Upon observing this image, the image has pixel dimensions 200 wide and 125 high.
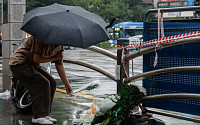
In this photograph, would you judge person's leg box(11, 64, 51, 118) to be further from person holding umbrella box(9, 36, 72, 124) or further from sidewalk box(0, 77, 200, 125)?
sidewalk box(0, 77, 200, 125)

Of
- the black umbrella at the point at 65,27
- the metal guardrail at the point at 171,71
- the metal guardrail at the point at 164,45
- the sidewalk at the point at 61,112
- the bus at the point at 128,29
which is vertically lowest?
the sidewalk at the point at 61,112

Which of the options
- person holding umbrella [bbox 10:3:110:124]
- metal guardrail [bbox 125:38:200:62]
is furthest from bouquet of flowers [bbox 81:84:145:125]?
person holding umbrella [bbox 10:3:110:124]

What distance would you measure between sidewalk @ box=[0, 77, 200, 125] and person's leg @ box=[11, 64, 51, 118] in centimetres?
31

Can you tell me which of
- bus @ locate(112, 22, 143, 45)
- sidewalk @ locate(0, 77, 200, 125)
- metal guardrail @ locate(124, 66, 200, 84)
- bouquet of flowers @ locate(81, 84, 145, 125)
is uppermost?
bus @ locate(112, 22, 143, 45)

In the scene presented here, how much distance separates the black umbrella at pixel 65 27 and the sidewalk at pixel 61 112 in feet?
5.66

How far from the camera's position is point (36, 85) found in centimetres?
586

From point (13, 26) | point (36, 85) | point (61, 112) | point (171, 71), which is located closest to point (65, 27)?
point (36, 85)

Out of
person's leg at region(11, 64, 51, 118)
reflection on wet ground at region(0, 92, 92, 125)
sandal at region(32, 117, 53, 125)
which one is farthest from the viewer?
reflection on wet ground at region(0, 92, 92, 125)

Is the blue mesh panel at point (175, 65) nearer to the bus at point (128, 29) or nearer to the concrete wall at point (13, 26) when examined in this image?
the concrete wall at point (13, 26)

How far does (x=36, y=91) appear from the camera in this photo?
5895mm

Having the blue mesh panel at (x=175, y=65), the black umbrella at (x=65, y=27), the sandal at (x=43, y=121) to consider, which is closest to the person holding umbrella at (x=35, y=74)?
the sandal at (x=43, y=121)

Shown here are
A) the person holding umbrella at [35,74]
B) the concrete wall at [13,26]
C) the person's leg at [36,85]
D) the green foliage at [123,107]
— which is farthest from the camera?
the concrete wall at [13,26]

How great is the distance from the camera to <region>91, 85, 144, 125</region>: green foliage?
198 inches

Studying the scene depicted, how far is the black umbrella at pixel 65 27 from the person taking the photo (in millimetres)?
4809
